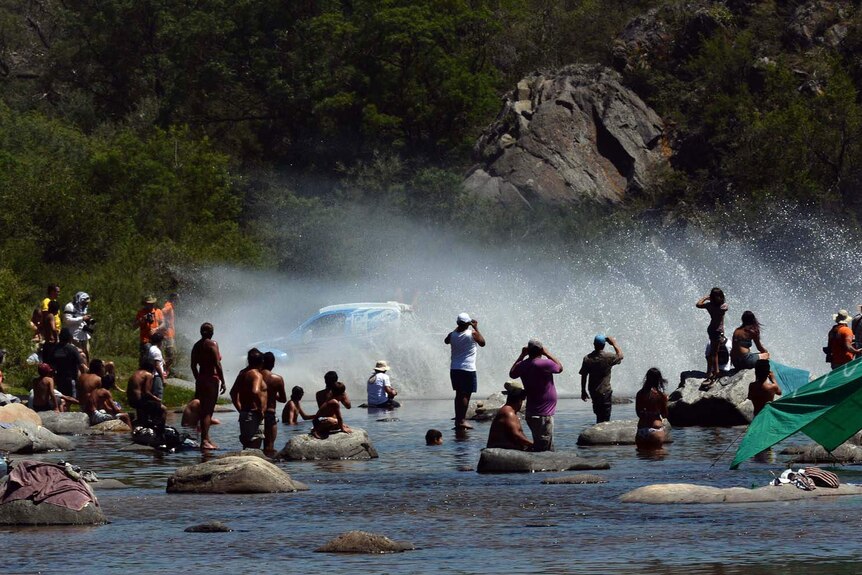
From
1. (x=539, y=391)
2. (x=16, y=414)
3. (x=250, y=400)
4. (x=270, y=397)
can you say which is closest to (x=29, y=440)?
(x=16, y=414)

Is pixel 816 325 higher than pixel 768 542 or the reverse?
higher

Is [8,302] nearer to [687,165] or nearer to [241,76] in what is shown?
[687,165]

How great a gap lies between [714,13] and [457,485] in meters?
52.6

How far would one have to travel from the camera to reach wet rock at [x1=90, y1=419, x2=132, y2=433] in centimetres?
2500

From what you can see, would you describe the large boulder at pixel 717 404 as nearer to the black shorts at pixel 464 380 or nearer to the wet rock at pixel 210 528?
the black shorts at pixel 464 380

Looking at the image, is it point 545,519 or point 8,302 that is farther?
point 8,302

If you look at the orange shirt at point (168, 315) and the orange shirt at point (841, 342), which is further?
the orange shirt at point (168, 315)

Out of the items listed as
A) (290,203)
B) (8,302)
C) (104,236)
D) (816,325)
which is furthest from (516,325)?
(290,203)

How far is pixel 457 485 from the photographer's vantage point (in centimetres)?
1717

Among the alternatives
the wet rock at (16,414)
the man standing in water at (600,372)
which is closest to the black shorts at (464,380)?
the man standing in water at (600,372)

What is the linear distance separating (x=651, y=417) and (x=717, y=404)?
3.68 meters

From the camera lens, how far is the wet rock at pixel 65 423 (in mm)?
24656

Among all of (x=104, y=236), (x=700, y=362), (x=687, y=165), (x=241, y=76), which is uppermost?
(x=241, y=76)

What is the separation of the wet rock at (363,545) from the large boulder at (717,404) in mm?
12355
